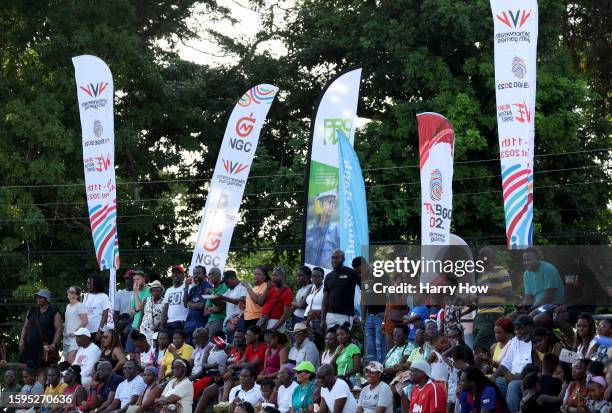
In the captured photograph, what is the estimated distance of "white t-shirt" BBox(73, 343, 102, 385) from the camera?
752 inches

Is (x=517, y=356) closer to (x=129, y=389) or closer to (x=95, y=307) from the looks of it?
(x=129, y=389)

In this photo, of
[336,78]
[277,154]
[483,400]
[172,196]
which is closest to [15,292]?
[172,196]

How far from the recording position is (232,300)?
18.2 metres

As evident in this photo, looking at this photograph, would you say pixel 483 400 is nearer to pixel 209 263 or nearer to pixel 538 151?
pixel 209 263

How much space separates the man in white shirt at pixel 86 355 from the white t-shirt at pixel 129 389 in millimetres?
922

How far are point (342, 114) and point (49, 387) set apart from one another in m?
6.16

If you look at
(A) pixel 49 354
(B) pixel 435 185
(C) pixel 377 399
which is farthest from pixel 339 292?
(A) pixel 49 354

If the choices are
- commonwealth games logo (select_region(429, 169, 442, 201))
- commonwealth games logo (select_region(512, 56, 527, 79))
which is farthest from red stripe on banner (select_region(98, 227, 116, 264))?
commonwealth games logo (select_region(512, 56, 527, 79))

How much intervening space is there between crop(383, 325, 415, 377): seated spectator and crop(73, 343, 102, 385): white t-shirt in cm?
538

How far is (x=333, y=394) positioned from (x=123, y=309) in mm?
6213

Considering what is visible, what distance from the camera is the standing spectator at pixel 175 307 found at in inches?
751

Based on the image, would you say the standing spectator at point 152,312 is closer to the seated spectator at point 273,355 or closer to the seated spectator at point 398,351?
the seated spectator at point 273,355

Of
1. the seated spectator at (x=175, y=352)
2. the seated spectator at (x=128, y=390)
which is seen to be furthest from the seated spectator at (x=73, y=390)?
the seated spectator at (x=175, y=352)

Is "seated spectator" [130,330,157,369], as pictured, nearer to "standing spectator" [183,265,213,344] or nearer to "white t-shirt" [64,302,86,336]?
"standing spectator" [183,265,213,344]
